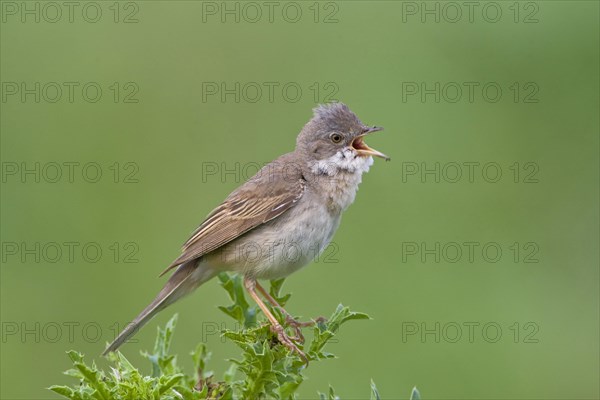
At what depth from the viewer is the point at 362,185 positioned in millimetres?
8328

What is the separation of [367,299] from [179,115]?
236 cm

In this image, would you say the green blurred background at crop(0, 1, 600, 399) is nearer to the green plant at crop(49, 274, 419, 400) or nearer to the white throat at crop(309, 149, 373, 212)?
the white throat at crop(309, 149, 373, 212)

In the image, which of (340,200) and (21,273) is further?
(21,273)

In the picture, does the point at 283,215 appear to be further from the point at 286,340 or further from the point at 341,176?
the point at 286,340

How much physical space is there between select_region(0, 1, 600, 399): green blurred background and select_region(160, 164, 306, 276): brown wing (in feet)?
4.63

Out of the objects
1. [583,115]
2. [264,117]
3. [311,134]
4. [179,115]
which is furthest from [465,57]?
[311,134]

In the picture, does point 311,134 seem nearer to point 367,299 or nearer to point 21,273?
point 367,299

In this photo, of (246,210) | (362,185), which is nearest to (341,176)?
(246,210)

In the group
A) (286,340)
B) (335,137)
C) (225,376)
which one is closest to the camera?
(225,376)

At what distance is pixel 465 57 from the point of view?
966 centimetres

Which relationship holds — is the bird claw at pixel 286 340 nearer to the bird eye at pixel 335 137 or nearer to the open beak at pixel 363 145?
the open beak at pixel 363 145

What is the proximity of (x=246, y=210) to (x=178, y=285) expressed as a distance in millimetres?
656

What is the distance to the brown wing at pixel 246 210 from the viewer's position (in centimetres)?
589

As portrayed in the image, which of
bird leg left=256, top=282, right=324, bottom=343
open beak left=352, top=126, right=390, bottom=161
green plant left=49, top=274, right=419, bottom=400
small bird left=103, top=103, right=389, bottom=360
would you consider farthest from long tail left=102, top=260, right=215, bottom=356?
open beak left=352, top=126, right=390, bottom=161
